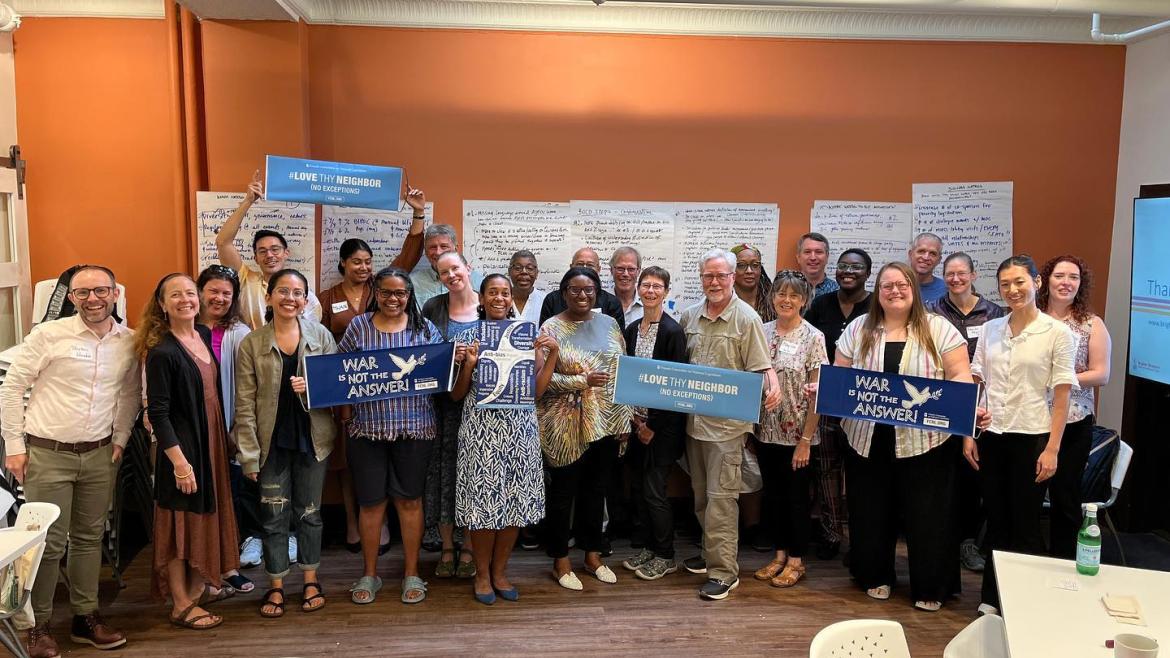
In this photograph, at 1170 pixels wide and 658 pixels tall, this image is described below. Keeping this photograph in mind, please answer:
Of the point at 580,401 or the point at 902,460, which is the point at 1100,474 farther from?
the point at 580,401

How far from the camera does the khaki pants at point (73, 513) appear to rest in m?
3.39

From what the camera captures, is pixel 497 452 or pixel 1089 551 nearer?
pixel 1089 551

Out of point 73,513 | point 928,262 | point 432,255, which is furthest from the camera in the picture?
point 928,262

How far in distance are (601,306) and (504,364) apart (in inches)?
31.0

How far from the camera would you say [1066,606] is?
2.40 metres

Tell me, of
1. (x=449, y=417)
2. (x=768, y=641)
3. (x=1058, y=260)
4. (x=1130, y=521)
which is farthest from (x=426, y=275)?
(x=1130, y=521)

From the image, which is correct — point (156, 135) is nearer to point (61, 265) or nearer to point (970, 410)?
point (61, 265)

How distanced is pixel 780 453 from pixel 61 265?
454 centimetres

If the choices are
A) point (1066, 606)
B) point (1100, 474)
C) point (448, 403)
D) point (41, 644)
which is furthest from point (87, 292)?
point (1100, 474)

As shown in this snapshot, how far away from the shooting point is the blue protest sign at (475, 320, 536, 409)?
12.4 feet

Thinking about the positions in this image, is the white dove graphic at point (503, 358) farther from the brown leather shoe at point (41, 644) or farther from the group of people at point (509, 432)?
the brown leather shoe at point (41, 644)

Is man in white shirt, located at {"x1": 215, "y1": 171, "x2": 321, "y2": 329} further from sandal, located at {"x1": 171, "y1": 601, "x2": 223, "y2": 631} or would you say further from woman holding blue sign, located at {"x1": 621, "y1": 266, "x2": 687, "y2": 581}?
woman holding blue sign, located at {"x1": 621, "y1": 266, "x2": 687, "y2": 581}

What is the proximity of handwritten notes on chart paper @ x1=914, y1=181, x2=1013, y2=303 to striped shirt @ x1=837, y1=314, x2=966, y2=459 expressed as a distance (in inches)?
74.0

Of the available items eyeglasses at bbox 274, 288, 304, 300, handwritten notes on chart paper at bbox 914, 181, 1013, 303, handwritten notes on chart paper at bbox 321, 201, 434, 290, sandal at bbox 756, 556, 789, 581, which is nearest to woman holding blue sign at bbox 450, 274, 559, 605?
eyeglasses at bbox 274, 288, 304, 300
